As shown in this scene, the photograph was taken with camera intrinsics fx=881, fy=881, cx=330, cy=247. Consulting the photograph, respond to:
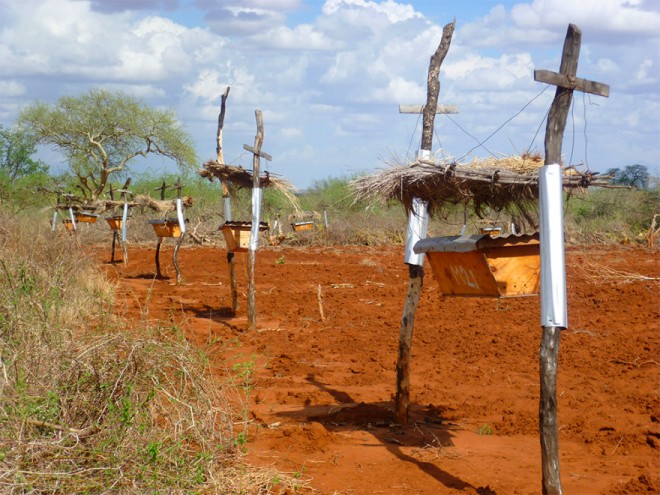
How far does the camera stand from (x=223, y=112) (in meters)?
16.3

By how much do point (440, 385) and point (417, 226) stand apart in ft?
9.33

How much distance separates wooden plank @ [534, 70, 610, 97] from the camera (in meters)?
5.60

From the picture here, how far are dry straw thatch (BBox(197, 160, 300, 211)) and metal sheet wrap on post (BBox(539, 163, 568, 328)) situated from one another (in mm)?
8563

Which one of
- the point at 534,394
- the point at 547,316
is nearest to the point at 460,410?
the point at 534,394

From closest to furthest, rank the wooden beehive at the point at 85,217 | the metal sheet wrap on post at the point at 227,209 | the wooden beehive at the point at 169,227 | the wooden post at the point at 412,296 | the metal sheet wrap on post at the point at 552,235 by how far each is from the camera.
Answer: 1. the metal sheet wrap on post at the point at 552,235
2. the wooden post at the point at 412,296
3. the metal sheet wrap on post at the point at 227,209
4. the wooden beehive at the point at 169,227
5. the wooden beehive at the point at 85,217

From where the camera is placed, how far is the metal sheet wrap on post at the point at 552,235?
5.54 m

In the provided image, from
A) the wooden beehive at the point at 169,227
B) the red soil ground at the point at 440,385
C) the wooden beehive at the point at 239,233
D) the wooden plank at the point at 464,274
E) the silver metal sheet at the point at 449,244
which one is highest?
the wooden beehive at the point at 169,227

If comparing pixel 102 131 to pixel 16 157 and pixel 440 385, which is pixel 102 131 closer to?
pixel 16 157

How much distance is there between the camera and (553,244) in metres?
5.53

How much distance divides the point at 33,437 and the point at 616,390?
243 inches

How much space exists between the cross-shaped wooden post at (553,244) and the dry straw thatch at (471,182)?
71 centimetres

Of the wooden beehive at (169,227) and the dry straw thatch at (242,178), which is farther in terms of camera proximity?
the wooden beehive at (169,227)

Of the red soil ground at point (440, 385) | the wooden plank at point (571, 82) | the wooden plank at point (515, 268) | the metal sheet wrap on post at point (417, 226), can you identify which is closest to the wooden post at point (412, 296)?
the metal sheet wrap on post at point (417, 226)

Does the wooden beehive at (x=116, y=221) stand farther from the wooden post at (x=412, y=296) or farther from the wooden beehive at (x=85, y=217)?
the wooden post at (x=412, y=296)
